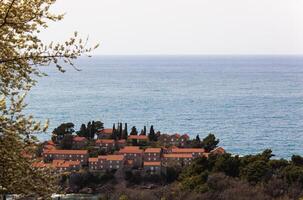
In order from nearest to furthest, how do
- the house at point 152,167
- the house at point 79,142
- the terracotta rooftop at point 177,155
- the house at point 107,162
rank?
the house at point 152,167 → the house at point 107,162 → the terracotta rooftop at point 177,155 → the house at point 79,142

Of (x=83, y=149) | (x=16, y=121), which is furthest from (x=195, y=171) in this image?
(x=16, y=121)

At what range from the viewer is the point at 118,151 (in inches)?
2486

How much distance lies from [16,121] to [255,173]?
3958 centimetres

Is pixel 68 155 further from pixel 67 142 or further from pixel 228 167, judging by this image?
pixel 228 167

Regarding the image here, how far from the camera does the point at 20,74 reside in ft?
30.5

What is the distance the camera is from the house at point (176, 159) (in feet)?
191

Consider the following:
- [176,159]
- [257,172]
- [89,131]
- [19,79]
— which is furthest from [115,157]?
[19,79]

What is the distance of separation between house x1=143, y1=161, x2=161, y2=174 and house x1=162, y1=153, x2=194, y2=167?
1.11 metres

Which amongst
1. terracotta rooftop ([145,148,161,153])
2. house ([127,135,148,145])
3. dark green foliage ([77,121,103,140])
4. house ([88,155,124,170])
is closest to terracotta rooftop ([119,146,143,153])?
terracotta rooftop ([145,148,161,153])

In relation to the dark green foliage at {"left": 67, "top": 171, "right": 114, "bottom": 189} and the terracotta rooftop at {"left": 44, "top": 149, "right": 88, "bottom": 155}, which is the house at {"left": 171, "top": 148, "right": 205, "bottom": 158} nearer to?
the dark green foliage at {"left": 67, "top": 171, "right": 114, "bottom": 189}

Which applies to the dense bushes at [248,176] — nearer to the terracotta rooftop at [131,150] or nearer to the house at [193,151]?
the house at [193,151]

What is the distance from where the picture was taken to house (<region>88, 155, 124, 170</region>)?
187ft

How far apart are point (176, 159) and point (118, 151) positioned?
26.0ft

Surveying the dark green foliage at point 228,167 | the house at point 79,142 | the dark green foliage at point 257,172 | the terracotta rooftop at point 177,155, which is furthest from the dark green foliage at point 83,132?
the dark green foliage at point 257,172
